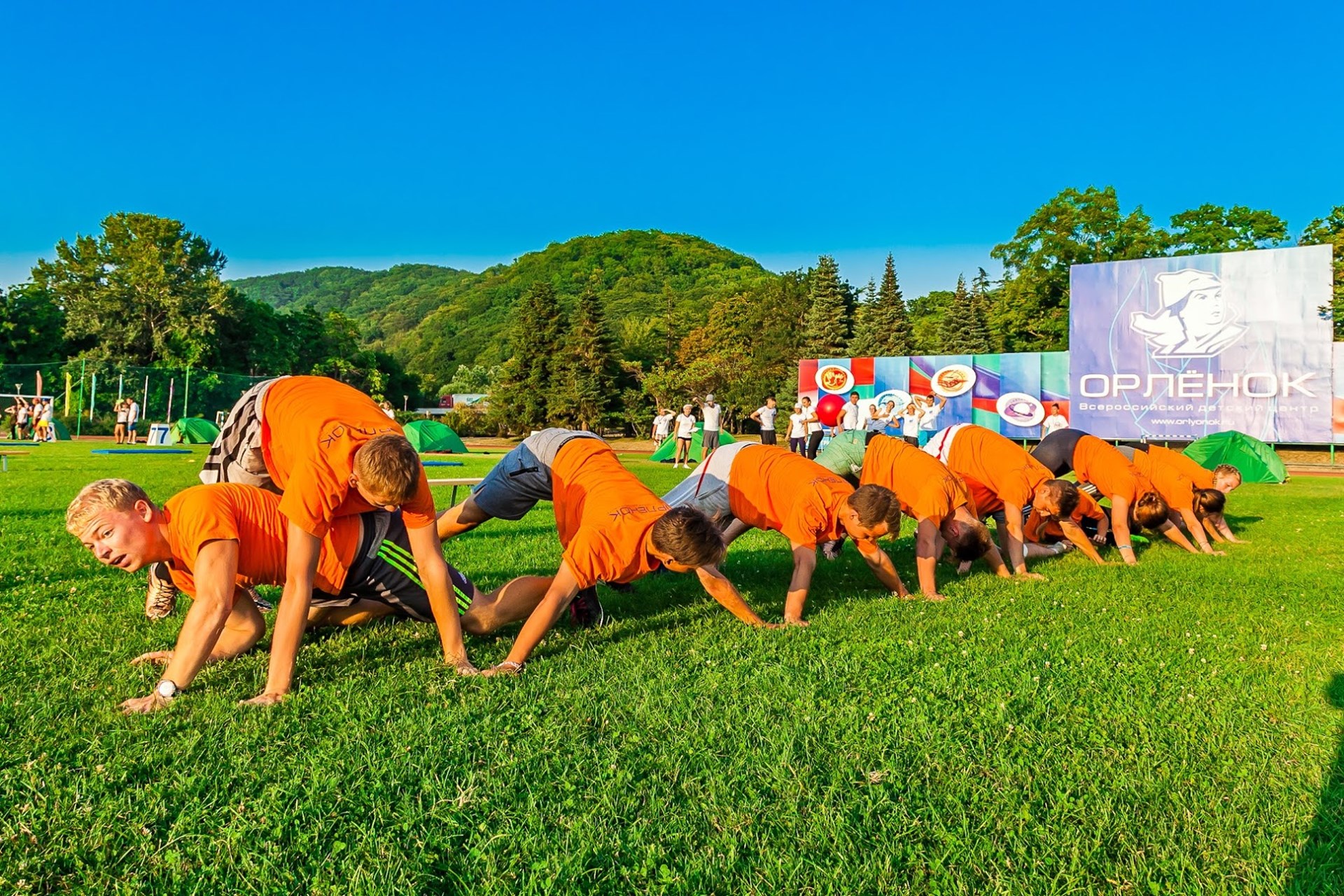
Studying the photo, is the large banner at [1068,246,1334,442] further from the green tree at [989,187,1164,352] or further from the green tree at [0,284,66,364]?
the green tree at [0,284,66,364]

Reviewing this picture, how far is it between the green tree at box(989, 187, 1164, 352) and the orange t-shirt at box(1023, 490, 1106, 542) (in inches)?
1658

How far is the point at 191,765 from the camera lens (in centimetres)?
327

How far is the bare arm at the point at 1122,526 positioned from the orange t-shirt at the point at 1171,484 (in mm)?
1059

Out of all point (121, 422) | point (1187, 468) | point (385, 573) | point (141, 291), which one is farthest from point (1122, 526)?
point (141, 291)

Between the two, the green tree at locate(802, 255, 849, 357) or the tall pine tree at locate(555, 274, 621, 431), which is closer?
the tall pine tree at locate(555, 274, 621, 431)

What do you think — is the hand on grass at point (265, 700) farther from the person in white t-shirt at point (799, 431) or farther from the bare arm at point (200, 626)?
the person in white t-shirt at point (799, 431)

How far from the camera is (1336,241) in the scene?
1468 inches

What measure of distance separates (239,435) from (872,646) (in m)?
4.04

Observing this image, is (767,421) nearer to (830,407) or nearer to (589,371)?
(830,407)

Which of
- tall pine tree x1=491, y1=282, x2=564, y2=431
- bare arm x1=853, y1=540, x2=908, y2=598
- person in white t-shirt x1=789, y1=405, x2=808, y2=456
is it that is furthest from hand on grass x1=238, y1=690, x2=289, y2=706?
tall pine tree x1=491, y1=282, x2=564, y2=431

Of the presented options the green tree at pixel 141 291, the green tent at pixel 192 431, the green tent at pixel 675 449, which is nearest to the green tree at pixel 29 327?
the green tree at pixel 141 291

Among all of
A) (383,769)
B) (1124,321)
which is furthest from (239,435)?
(1124,321)

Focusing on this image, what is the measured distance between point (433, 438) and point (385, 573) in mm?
27142

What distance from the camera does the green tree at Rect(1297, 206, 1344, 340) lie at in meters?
33.6
